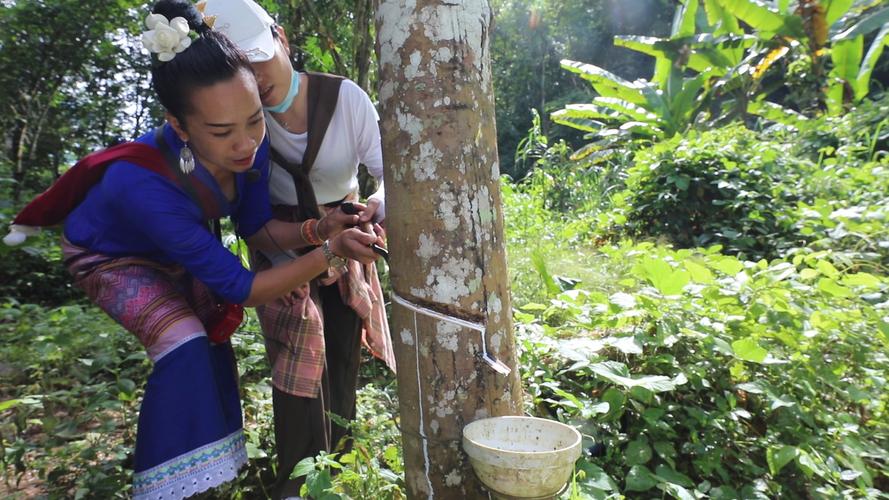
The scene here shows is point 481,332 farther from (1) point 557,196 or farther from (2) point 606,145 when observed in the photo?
(2) point 606,145

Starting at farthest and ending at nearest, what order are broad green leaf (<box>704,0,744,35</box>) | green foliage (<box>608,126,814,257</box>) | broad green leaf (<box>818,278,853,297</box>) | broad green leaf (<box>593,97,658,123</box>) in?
broad green leaf (<box>593,97,658,123</box>), broad green leaf (<box>704,0,744,35</box>), green foliage (<box>608,126,814,257</box>), broad green leaf (<box>818,278,853,297</box>)

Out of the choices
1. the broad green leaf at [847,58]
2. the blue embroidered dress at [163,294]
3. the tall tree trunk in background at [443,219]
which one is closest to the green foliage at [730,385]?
the tall tree trunk in background at [443,219]

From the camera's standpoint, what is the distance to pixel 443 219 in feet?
4.64

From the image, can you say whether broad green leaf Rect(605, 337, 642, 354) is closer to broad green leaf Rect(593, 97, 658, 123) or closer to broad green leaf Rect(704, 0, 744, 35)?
broad green leaf Rect(593, 97, 658, 123)

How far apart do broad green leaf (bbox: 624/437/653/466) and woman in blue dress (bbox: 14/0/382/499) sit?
3.50ft

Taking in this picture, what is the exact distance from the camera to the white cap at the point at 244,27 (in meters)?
1.71

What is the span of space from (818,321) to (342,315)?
176 cm

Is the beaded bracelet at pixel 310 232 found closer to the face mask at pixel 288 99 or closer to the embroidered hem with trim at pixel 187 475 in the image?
the face mask at pixel 288 99

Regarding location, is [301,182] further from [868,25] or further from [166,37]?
[868,25]

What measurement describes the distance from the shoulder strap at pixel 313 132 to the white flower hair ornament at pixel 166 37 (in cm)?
46

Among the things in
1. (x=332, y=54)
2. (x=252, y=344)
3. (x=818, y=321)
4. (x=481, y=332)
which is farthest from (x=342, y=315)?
(x=332, y=54)

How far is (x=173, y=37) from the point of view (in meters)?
1.48

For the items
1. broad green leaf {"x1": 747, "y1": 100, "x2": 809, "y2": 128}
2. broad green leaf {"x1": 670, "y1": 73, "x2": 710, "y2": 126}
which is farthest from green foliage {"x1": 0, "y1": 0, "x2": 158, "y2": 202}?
broad green leaf {"x1": 747, "y1": 100, "x2": 809, "y2": 128}

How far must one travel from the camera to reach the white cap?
1706mm
